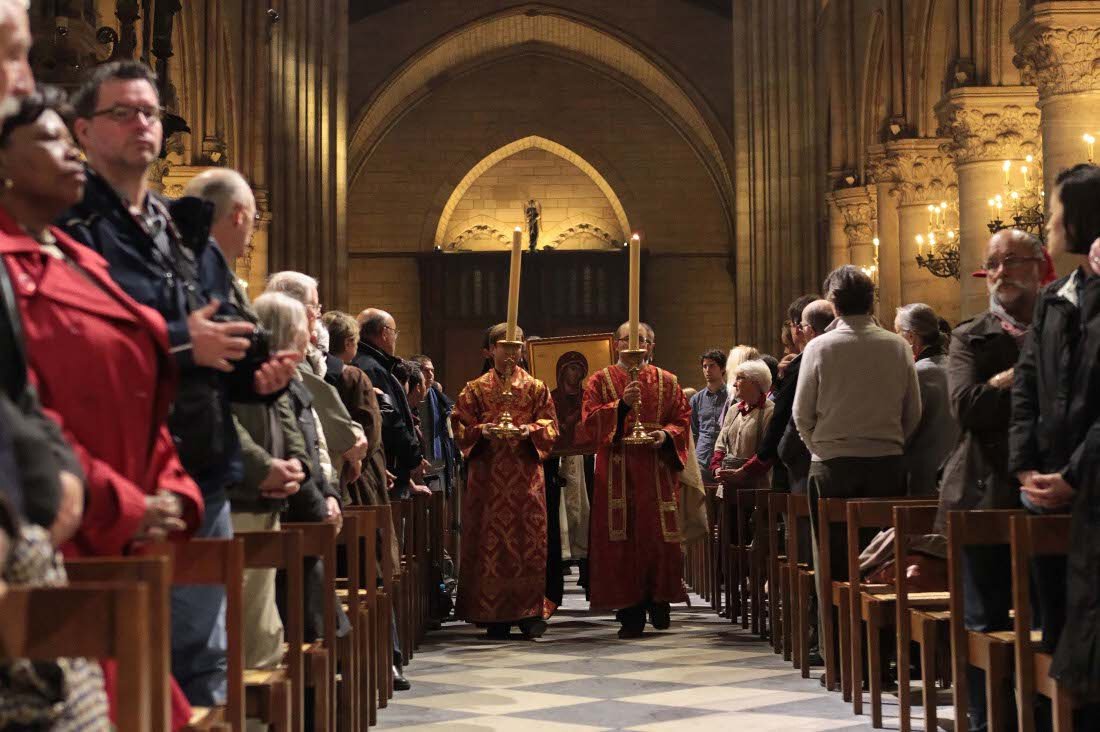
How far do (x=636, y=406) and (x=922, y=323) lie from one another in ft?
8.38

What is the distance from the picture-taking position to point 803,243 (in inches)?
848

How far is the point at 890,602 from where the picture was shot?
6207 millimetres

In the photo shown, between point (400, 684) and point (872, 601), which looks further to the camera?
point (400, 684)

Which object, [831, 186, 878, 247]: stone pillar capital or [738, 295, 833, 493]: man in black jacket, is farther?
[831, 186, 878, 247]: stone pillar capital

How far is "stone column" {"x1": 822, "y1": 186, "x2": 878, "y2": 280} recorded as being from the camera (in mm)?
19500

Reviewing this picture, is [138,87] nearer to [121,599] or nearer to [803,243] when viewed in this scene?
[121,599]

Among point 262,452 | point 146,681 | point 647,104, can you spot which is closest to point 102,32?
point 262,452

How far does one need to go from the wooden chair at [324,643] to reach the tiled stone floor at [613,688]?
1.13m

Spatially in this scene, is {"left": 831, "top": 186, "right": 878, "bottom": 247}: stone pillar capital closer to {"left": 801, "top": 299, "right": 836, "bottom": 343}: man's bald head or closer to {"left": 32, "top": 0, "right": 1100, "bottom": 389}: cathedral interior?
{"left": 32, "top": 0, "right": 1100, "bottom": 389}: cathedral interior

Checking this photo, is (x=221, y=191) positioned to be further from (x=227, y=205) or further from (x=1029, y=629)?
(x=1029, y=629)

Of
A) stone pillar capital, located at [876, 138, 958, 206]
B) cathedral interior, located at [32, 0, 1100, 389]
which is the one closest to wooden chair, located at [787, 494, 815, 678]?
cathedral interior, located at [32, 0, 1100, 389]

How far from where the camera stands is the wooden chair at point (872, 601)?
6062mm

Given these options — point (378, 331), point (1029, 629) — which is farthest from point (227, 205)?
point (378, 331)

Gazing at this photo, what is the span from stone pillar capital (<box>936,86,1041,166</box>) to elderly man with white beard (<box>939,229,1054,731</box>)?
922 cm
